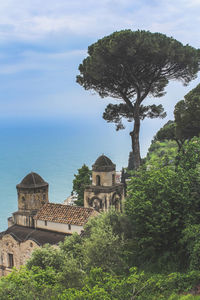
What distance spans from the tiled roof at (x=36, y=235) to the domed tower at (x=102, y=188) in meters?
3.94

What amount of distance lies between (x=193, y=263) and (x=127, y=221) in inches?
177

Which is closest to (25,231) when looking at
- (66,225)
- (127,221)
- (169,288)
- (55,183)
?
(66,225)

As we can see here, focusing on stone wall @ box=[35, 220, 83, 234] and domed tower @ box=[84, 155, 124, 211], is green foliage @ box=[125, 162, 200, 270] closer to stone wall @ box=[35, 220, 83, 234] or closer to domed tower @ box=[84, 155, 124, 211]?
stone wall @ box=[35, 220, 83, 234]

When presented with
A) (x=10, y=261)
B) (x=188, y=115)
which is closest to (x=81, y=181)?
(x=10, y=261)

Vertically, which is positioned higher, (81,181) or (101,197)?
(81,181)

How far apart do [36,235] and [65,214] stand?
267 cm

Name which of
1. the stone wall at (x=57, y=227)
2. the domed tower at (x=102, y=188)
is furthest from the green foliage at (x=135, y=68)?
the stone wall at (x=57, y=227)

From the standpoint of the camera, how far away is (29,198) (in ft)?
74.9

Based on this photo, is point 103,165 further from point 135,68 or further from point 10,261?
point 10,261

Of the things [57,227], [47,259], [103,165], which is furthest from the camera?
[103,165]

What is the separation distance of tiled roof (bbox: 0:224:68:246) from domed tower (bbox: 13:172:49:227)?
65cm

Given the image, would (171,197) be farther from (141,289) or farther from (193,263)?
(141,289)

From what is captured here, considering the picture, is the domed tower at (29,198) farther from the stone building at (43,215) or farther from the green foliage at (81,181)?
the green foliage at (81,181)

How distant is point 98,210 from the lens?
22.9 meters
